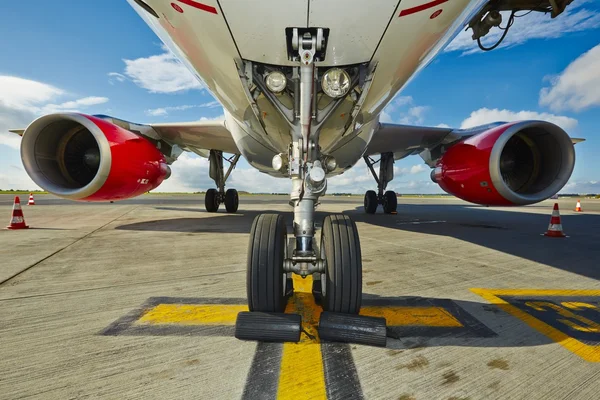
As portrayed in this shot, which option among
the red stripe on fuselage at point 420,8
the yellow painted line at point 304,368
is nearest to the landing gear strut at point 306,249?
the yellow painted line at point 304,368

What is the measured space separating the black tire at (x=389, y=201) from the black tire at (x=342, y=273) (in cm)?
841

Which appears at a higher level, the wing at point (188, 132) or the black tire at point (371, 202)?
the wing at point (188, 132)

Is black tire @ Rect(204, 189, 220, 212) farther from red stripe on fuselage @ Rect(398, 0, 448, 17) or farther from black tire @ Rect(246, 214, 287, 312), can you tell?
red stripe on fuselage @ Rect(398, 0, 448, 17)

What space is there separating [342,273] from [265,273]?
1.46 feet

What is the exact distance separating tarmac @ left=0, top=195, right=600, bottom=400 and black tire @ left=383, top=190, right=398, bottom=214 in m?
6.49

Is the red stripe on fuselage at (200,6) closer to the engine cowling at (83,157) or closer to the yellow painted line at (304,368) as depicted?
the yellow painted line at (304,368)

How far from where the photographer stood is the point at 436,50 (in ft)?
6.34

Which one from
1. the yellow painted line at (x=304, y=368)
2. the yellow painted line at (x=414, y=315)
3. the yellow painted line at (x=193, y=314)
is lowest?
the yellow painted line at (x=304, y=368)

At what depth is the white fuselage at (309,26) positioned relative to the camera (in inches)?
54.8

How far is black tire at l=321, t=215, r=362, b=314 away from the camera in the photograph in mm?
1775

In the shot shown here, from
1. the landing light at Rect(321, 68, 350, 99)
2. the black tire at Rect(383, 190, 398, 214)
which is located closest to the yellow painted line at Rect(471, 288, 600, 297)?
the landing light at Rect(321, 68, 350, 99)

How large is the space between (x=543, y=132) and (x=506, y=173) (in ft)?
3.43

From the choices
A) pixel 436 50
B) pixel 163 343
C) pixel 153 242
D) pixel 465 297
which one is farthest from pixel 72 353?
pixel 153 242

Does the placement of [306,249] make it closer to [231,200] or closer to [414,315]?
[414,315]
